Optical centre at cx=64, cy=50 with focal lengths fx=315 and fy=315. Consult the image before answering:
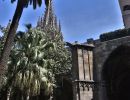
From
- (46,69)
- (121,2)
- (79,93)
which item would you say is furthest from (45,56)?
(121,2)

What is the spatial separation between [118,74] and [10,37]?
1101 centimetres

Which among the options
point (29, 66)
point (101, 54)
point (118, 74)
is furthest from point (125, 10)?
point (29, 66)

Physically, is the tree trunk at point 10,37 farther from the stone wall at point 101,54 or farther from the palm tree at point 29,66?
the stone wall at point 101,54

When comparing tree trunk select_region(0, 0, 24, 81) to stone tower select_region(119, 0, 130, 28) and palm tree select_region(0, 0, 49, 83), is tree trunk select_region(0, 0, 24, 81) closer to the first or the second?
palm tree select_region(0, 0, 49, 83)

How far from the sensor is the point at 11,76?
2609 centimetres

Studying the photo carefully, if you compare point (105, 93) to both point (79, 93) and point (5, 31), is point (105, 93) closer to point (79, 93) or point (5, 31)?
point (79, 93)

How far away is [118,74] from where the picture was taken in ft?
Result: 84.7

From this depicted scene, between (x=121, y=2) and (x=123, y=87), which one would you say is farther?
(x=121, y=2)

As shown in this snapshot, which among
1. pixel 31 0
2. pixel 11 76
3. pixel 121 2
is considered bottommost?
pixel 11 76

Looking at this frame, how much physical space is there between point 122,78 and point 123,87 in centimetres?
82

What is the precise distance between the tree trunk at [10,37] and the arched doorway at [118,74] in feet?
28.9

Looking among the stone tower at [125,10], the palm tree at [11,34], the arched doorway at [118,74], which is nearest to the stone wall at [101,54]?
the arched doorway at [118,74]

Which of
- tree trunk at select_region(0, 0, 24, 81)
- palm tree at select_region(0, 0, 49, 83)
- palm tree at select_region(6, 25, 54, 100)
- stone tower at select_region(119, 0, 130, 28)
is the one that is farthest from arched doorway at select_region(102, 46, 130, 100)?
stone tower at select_region(119, 0, 130, 28)

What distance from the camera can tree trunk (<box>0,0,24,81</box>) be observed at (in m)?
17.7
